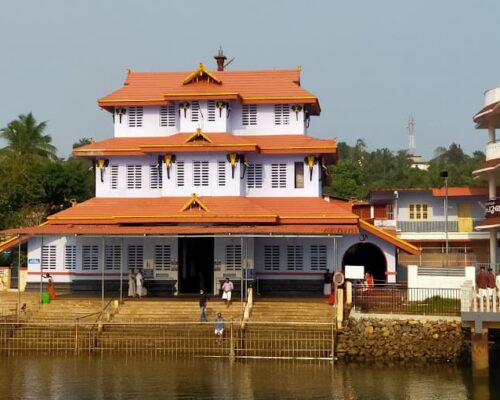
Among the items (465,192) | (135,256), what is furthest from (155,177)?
(465,192)

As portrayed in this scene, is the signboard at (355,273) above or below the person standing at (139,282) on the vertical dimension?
above

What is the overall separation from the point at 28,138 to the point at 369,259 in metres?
32.3

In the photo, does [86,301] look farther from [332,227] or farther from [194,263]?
[332,227]

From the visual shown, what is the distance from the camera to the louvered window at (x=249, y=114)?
129 ft

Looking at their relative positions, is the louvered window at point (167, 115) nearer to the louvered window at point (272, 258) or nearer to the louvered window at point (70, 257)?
the louvered window at point (70, 257)

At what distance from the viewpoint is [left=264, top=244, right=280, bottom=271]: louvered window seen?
36.2 metres

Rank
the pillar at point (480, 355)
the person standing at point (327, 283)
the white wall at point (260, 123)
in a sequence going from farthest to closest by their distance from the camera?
the white wall at point (260, 123) → the person standing at point (327, 283) → the pillar at point (480, 355)

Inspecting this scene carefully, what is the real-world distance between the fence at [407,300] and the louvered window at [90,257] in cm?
1224

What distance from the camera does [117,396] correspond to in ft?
73.9

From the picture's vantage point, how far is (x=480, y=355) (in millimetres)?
25562

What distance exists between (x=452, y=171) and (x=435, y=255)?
41.7m

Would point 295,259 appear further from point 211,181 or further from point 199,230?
point 199,230

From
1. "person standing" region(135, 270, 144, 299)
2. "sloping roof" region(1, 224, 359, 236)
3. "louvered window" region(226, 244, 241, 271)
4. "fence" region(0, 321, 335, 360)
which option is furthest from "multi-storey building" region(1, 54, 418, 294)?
"fence" region(0, 321, 335, 360)

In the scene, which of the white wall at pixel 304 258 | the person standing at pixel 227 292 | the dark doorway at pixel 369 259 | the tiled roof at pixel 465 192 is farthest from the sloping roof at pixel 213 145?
the tiled roof at pixel 465 192
